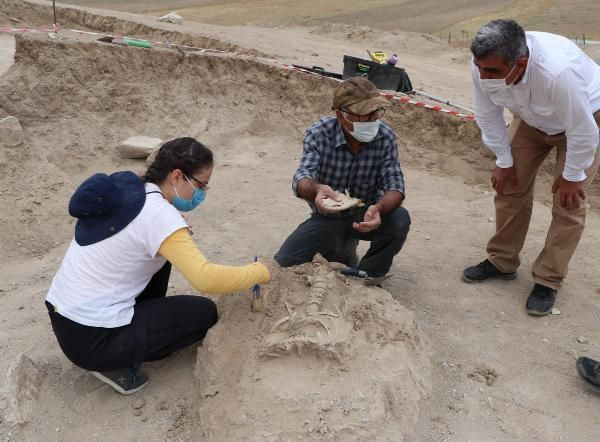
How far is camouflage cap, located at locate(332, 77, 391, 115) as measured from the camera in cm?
317

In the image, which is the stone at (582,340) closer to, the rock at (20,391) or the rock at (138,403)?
the rock at (138,403)

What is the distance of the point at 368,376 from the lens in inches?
98.5

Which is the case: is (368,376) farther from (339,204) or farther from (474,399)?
(339,204)

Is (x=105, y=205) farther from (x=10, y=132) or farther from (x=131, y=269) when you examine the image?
(x=10, y=132)

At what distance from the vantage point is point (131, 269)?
2555 millimetres

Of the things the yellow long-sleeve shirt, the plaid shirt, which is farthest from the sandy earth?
the plaid shirt

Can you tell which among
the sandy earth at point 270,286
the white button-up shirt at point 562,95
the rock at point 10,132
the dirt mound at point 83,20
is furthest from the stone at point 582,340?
the dirt mound at point 83,20

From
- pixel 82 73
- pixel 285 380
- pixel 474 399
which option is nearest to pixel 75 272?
pixel 285 380

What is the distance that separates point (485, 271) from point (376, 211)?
111cm

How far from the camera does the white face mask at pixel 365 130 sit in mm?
3238

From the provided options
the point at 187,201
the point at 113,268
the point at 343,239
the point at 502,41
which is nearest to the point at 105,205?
the point at 113,268

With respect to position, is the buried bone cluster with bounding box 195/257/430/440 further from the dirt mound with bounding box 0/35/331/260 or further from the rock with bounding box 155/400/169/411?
the dirt mound with bounding box 0/35/331/260

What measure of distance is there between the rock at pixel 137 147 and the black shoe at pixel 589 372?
5.04m

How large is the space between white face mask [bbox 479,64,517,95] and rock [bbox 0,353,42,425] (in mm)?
2887
